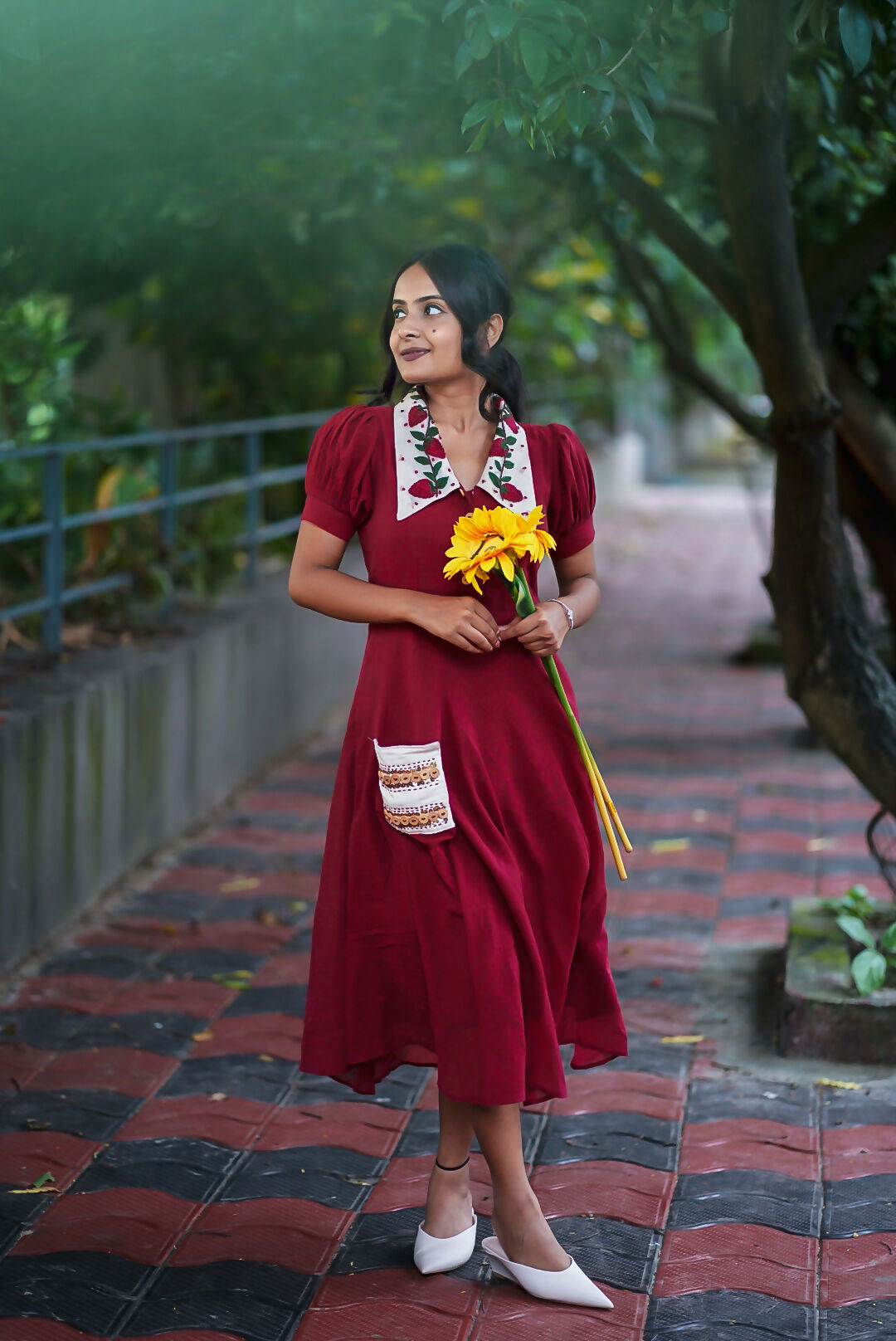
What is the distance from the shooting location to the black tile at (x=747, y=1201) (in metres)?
3.08

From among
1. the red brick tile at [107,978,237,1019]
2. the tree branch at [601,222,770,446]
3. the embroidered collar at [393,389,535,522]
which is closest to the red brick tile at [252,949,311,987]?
the red brick tile at [107,978,237,1019]

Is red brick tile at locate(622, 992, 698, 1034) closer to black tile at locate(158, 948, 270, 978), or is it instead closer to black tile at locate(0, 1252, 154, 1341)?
black tile at locate(158, 948, 270, 978)

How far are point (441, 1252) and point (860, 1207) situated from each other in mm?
883

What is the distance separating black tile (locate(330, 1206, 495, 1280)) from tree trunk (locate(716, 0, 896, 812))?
169cm

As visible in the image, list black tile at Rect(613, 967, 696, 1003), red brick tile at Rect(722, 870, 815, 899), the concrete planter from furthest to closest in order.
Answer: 1. red brick tile at Rect(722, 870, 815, 899)
2. black tile at Rect(613, 967, 696, 1003)
3. the concrete planter

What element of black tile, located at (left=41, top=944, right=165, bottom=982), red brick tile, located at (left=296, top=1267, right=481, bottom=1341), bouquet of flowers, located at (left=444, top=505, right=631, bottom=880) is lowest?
black tile, located at (left=41, top=944, right=165, bottom=982)

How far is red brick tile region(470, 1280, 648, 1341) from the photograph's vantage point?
2664 mm

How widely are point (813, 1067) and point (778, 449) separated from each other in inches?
61.6

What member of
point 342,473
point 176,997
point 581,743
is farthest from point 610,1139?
point 342,473

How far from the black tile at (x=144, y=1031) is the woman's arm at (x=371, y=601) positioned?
1.70 metres

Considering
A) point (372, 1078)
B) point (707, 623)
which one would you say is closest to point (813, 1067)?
point (372, 1078)

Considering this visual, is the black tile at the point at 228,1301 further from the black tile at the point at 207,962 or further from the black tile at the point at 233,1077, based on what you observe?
the black tile at the point at 207,962

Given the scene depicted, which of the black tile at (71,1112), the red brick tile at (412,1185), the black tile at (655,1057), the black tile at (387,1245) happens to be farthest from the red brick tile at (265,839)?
the black tile at (387,1245)

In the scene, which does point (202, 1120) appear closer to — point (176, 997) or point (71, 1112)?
point (71, 1112)
